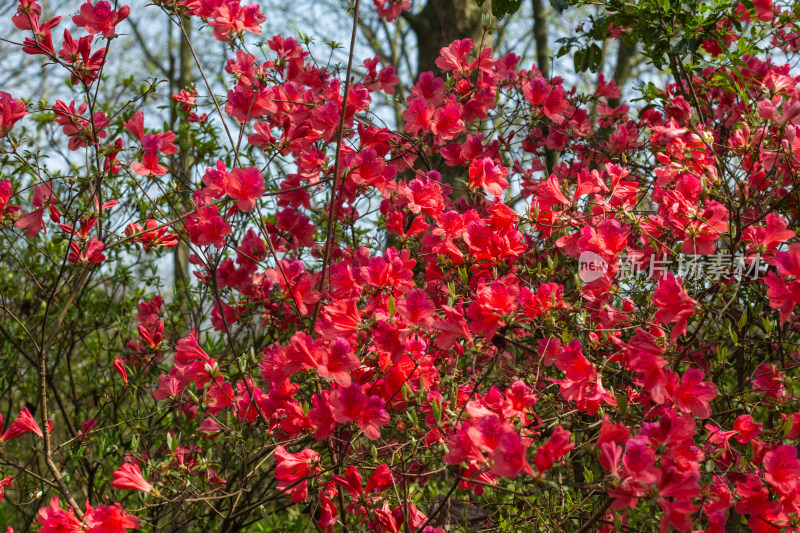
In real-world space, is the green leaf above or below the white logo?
above

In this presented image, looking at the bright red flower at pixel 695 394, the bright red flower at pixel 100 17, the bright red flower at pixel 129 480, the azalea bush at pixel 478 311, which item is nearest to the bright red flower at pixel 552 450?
the azalea bush at pixel 478 311

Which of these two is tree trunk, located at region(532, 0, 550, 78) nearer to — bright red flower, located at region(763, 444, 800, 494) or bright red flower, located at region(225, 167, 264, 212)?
bright red flower, located at region(225, 167, 264, 212)

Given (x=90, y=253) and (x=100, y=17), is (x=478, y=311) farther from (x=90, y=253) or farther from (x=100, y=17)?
(x=100, y=17)

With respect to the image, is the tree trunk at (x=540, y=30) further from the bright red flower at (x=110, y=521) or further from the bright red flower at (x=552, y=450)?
the bright red flower at (x=110, y=521)

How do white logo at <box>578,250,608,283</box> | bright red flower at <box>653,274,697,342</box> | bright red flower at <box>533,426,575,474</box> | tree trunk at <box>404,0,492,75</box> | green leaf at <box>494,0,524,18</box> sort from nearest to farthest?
bright red flower at <box>533,426,575,474</box>
bright red flower at <box>653,274,697,342</box>
white logo at <box>578,250,608,283</box>
green leaf at <box>494,0,524,18</box>
tree trunk at <box>404,0,492,75</box>

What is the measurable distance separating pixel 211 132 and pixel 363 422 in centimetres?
251

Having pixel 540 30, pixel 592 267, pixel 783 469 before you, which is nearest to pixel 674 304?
pixel 592 267

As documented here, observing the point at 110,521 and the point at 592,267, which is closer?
the point at 110,521

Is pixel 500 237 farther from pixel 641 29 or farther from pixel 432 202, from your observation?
pixel 641 29

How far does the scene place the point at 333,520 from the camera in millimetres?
1939

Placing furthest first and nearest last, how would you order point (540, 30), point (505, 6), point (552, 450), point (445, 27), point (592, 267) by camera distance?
1. point (540, 30)
2. point (445, 27)
3. point (505, 6)
4. point (592, 267)
5. point (552, 450)

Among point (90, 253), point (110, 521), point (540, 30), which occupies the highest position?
point (540, 30)

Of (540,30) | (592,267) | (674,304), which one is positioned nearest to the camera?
(674,304)

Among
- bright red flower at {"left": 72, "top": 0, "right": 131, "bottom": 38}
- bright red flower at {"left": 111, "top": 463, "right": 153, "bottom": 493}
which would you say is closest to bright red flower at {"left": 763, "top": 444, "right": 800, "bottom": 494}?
bright red flower at {"left": 111, "top": 463, "right": 153, "bottom": 493}
